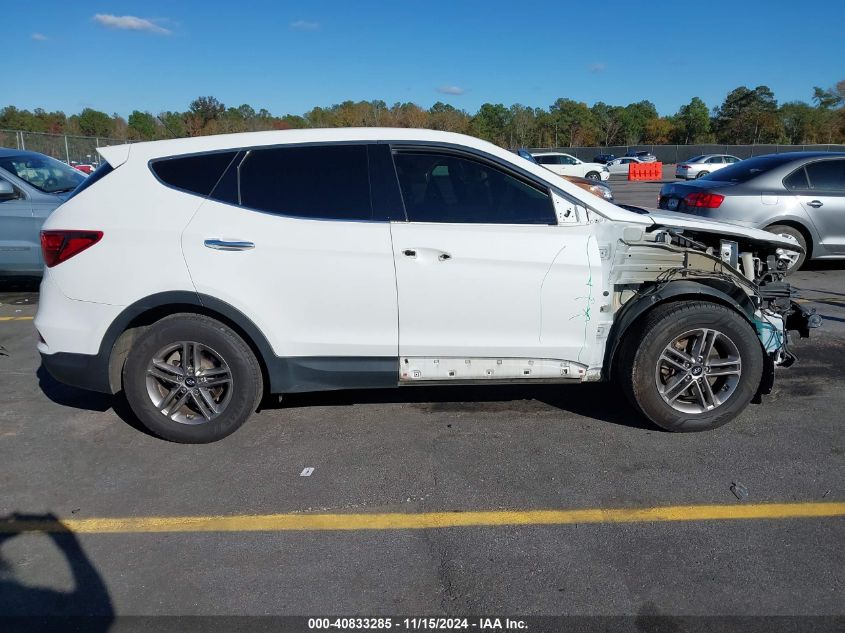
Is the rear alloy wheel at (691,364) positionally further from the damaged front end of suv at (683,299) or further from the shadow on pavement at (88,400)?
the shadow on pavement at (88,400)

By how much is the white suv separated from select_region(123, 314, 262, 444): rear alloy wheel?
0.5 inches

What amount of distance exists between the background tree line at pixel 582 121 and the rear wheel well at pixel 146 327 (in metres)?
49.2

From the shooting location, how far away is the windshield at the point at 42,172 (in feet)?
27.4

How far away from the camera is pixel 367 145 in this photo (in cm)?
404

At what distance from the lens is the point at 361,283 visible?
12.7 feet

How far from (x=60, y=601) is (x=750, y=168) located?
926 centimetres

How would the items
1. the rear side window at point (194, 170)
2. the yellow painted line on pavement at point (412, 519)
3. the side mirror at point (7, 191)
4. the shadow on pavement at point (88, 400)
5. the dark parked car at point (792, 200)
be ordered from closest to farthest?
1. the yellow painted line on pavement at point (412, 519)
2. the rear side window at point (194, 170)
3. the shadow on pavement at point (88, 400)
4. the side mirror at point (7, 191)
5. the dark parked car at point (792, 200)

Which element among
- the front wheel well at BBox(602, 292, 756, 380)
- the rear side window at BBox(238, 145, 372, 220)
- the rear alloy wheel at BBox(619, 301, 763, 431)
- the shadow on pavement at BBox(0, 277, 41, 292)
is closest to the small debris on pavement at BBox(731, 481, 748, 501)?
the rear alloy wheel at BBox(619, 301, 763, 431)

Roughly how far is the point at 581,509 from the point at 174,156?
3.13m

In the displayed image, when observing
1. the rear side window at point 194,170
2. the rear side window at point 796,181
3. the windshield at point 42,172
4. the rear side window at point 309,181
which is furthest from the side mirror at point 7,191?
the rear side window at point 796,181

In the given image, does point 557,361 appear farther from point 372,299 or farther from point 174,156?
point 174,156

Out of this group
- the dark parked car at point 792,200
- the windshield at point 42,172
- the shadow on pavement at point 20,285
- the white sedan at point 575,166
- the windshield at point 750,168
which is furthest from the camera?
the white sedan at point 575,166

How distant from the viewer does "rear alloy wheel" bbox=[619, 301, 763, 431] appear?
4016 millimetres

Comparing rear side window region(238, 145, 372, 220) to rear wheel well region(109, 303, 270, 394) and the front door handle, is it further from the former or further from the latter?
rear wheel well region(109, 303, 270, 394)
